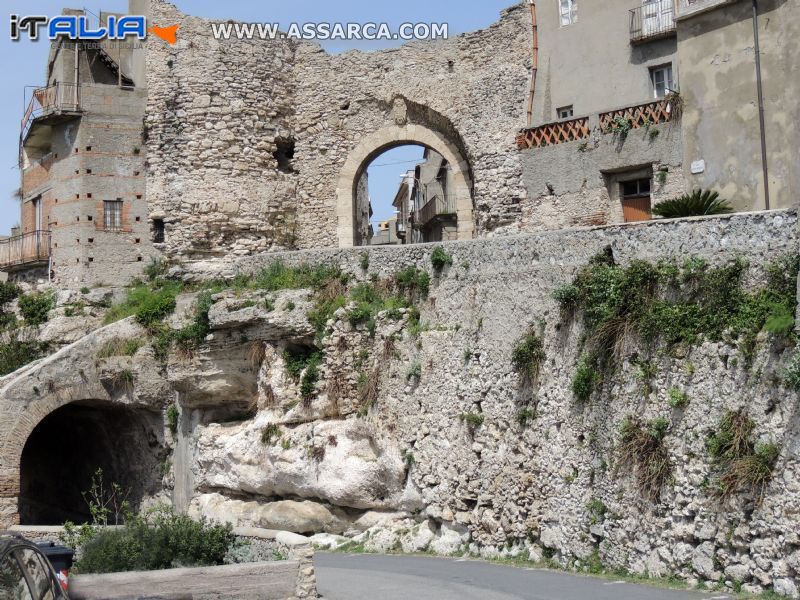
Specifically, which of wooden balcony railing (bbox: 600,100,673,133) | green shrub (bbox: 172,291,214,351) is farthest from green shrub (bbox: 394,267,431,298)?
wooden balcony railing (bbox: 600,100,673,133)

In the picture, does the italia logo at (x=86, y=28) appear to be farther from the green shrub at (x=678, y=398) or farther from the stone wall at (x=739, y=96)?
the green shrub at (x=678, y=398)

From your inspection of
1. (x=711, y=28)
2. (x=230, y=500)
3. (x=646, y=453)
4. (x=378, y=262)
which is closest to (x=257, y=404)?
(x=230, y=500)

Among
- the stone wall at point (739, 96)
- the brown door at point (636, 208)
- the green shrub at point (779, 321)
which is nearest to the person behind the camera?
the green shrub at point (779, 321)

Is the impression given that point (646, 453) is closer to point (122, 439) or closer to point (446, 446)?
point (446, 446)

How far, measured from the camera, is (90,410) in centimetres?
2555

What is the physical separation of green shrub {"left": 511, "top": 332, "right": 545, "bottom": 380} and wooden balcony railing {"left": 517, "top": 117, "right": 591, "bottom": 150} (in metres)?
8.05

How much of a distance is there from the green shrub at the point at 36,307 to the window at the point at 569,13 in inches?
518

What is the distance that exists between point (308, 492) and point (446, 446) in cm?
304

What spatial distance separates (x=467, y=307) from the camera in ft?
59.8

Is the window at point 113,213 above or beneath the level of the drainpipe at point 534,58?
beneath

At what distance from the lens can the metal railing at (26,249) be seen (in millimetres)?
27531

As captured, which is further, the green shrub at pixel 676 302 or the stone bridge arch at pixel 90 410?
the stone bridge arch at pixel 90 410

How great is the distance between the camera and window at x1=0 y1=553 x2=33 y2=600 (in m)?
10.3

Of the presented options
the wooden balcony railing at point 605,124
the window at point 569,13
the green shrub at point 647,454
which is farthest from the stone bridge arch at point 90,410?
the green shrub at point 647,454
